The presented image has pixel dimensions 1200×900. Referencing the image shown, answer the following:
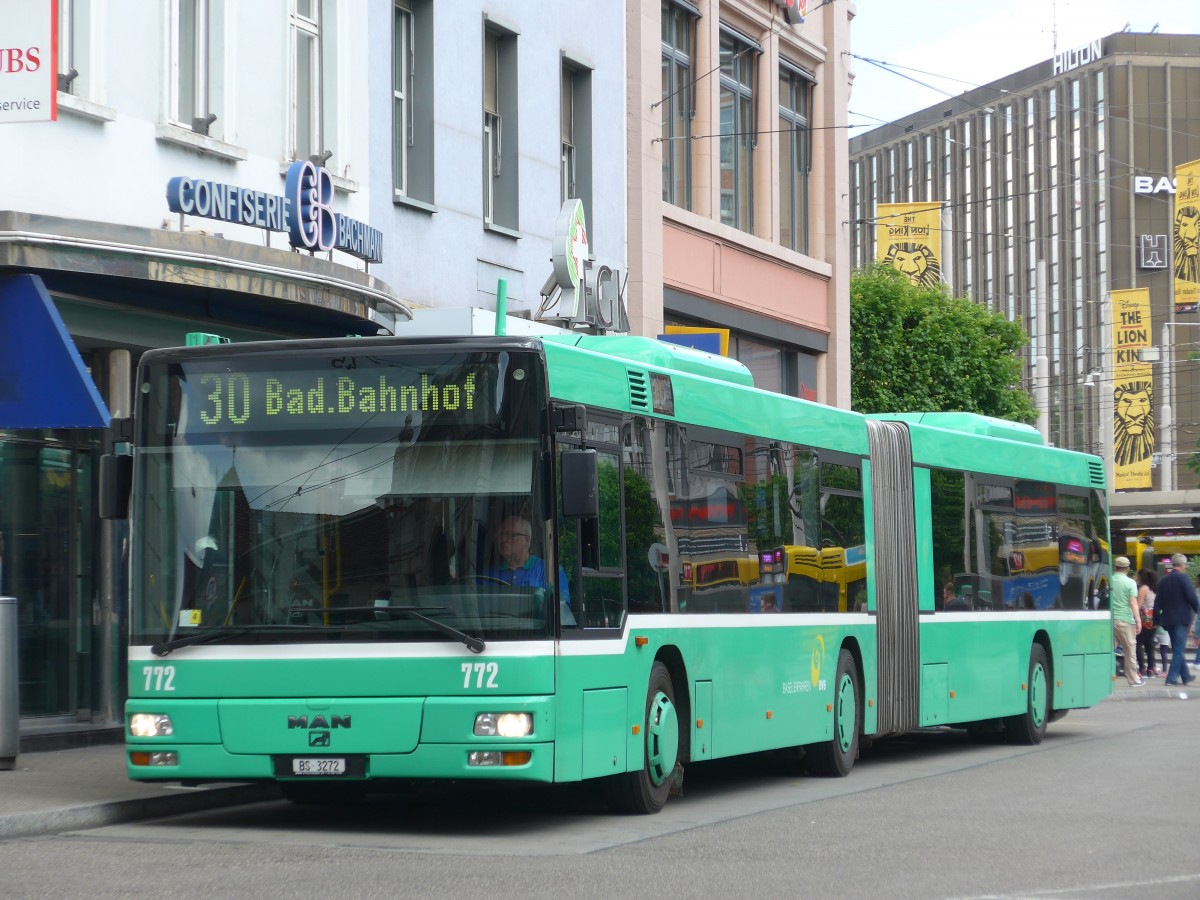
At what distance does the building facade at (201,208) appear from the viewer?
15.6 meters

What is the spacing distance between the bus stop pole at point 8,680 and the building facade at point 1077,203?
268 feet

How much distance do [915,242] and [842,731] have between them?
109 ft

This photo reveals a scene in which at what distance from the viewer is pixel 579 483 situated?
414 inches

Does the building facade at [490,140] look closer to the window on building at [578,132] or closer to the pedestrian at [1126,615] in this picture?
the window on building at [578,132]

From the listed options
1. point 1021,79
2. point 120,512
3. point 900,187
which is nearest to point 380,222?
point 120,512

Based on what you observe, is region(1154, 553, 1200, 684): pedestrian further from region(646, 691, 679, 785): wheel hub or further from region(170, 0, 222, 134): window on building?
region(646, 691, 679, 785): wheel hub

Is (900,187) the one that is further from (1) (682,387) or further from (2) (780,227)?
(1) (682,387)

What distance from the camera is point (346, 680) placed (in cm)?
1070

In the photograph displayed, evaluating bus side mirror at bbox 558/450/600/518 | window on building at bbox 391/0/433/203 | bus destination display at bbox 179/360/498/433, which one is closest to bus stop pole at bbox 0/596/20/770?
bus destination display at bbox 179/360/498/433

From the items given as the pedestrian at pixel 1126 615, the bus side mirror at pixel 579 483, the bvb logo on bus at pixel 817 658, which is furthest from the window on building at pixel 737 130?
the bus side mirror at pixel 579 483

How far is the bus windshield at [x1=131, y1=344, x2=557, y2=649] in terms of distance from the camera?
10625 mm

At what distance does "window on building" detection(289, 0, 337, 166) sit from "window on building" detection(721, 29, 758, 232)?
10.4 meters

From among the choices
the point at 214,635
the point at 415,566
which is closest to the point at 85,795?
the point at 214,635

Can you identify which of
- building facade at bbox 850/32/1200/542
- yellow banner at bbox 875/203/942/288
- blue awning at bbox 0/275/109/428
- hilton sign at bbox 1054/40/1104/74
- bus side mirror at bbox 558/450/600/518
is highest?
hilton sign at bbox 1054/40/1104/74
